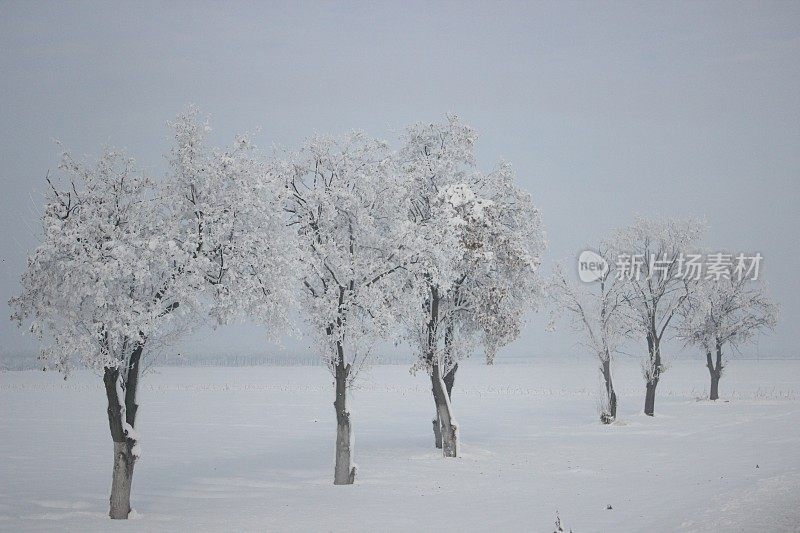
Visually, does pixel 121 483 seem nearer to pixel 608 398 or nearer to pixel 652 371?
pixel 608 398

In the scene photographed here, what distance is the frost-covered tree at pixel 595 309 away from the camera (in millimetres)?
47125

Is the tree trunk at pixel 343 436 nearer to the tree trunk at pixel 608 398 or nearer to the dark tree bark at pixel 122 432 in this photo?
the dark tree bark at pixel 122 432

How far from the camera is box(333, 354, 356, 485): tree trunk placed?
82.7 feet

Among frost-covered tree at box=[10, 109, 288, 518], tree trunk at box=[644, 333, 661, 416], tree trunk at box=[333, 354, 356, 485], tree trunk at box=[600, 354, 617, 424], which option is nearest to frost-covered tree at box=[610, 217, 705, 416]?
tree trunk at box=[644, 333, 661, 416]

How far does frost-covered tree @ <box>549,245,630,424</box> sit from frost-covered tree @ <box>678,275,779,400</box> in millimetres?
16705

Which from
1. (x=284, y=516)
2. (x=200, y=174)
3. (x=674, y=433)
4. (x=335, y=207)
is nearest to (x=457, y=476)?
(x=284, y=516)

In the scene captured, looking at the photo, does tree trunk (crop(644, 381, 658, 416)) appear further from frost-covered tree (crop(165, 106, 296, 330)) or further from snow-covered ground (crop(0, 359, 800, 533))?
frost-covered tree (crop(165, 106, 296, 330))

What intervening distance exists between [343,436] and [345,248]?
6.77 meters

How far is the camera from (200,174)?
20.3 meters

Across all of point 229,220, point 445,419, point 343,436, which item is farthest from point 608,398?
point 229,220

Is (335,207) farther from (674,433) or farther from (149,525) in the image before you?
(674,433)

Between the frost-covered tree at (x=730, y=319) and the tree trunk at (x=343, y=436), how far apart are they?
4424 centimetres

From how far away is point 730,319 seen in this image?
205ft

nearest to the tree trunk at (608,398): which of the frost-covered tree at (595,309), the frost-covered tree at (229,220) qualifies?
the frost-covered tree at (595,309)
